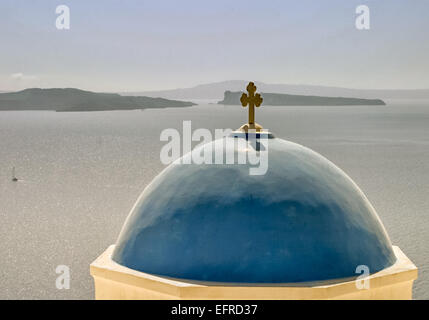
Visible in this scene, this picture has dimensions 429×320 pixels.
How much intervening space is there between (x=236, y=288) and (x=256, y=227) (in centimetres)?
72

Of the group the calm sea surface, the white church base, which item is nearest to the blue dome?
the white church base

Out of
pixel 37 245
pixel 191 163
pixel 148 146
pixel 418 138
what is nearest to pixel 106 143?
pixel 148 146

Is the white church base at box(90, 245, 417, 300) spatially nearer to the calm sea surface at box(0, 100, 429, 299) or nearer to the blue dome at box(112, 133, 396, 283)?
the blue dome at box(112, 133, 396, 283)

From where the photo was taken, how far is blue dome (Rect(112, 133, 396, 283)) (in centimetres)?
607

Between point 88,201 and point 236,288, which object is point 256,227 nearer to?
point 236,288

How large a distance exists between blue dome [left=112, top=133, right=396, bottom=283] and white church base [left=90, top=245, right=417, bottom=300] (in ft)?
0.37

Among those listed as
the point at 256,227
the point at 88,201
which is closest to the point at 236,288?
the point at 256,227

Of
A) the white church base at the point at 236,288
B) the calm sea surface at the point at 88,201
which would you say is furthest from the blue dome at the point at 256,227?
the calm sea surface at the point at 88,201

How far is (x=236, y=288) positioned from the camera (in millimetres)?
5840

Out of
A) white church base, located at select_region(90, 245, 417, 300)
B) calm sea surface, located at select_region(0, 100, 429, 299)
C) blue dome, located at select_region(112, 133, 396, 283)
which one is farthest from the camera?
calm sea surface, located at select_region(0, 100, 429, 299)

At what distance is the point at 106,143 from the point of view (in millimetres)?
106938
